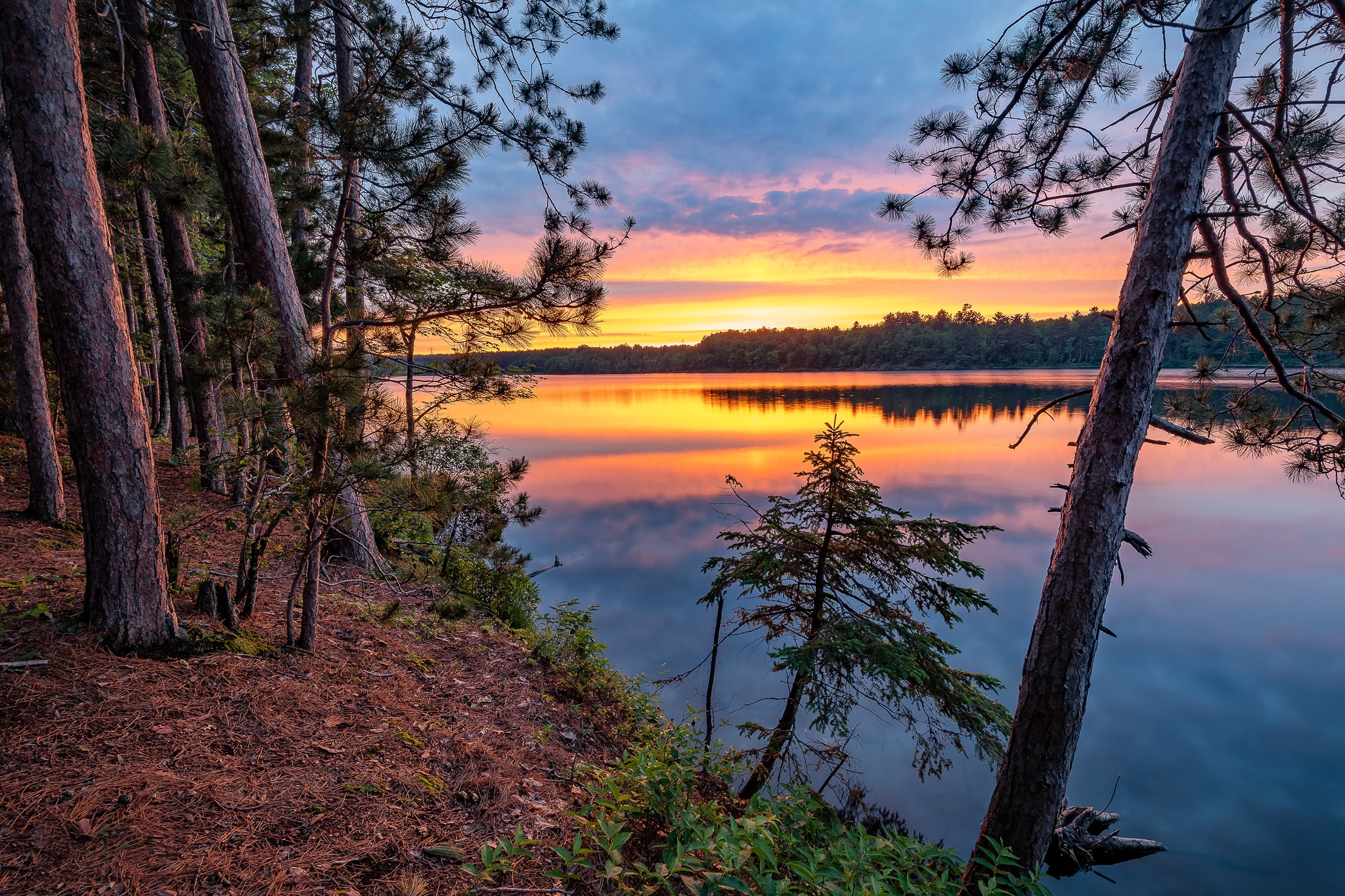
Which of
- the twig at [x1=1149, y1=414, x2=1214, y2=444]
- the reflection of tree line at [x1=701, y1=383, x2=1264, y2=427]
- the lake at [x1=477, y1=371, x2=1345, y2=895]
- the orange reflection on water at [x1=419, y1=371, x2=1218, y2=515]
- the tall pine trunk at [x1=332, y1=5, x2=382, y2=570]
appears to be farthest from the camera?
the reflection of tree line at [x1=701, y1=383, x2=1264, y2=427]

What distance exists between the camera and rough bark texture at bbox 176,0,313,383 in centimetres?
425

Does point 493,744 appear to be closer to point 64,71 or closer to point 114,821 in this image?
point 114,821

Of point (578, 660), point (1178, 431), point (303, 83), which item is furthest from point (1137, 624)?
point (303, 83)

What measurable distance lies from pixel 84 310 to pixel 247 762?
7.88ft

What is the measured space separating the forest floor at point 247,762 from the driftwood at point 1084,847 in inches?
221

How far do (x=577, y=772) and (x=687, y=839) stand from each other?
3.90 feet

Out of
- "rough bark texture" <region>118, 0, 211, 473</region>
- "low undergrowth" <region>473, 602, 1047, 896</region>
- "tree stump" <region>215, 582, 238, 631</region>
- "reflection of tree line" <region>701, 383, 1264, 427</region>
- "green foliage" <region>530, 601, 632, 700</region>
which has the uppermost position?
"rough bark texture" <region>118, 0, 211, 473</region>

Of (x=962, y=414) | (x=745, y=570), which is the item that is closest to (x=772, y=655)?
→ (x=745, y=570)

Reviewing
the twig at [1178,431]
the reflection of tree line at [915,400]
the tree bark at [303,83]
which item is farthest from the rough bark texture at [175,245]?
the reflection of tree line at [915,400]

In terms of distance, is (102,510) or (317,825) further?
(102,510)

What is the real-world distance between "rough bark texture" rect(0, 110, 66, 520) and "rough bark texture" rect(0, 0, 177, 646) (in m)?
3.27

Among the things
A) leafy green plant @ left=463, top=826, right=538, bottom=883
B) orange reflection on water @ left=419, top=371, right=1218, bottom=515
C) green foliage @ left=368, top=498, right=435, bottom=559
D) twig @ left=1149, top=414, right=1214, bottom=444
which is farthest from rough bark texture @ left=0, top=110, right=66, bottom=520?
twig @ left=1149, top=414, right=1214, bottom=444

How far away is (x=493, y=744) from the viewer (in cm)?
354

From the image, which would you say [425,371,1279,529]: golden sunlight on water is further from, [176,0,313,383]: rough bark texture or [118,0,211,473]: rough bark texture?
[118,0,211,473]: rough bark texture
